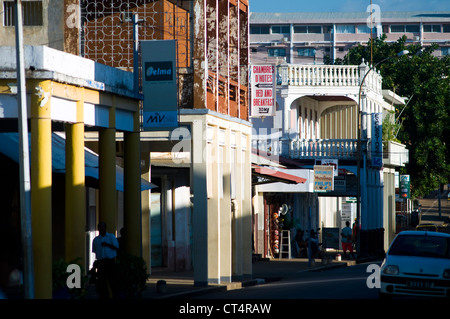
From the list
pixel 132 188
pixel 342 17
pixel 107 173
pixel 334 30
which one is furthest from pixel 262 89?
pixel 342 17

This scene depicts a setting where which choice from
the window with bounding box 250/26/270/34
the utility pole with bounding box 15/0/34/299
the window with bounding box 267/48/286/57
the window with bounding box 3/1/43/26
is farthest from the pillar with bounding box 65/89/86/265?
the window with bounding box 250/26/270/34

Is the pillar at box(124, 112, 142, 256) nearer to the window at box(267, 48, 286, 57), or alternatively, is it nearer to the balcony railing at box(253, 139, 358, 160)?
the balcony railing at box(253, 139, 358, 160)

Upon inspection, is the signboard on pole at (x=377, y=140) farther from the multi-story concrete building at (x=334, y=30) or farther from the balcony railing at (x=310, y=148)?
the multi-story concrete building at (x=334, y=30)

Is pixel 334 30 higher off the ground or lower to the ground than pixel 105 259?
higher

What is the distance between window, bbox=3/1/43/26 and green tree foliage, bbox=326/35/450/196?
41.6 m

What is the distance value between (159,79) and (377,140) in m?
28.7

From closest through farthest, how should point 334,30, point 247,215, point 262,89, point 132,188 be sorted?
point 132,188, point 247,215, point 262,89, point 334,30

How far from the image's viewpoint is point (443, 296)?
18109mm

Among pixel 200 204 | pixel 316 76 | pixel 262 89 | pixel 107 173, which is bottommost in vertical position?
pixel 200 204

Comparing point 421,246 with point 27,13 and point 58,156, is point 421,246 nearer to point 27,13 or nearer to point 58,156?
point 58,156

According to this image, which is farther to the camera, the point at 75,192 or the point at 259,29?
the point at 259,29

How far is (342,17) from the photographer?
143m
